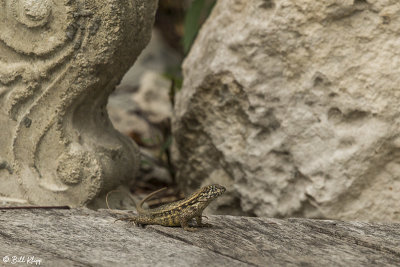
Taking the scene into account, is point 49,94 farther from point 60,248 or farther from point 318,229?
point 318,229

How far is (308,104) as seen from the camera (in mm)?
4207

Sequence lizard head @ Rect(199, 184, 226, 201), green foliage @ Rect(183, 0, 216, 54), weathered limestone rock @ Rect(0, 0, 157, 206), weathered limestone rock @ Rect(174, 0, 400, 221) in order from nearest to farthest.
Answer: lizard head @ Rect(199, 184, 226, 201), weathered limestone rock @ Rect(0, 0, 157, 206), weathered limestone rock @ Rect(174, 0, 400, 221), green foliage @ Rect(183, 0, 216, 54)

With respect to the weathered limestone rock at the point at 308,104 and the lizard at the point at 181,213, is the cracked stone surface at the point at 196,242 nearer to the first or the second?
the lizard at the point at 181,213

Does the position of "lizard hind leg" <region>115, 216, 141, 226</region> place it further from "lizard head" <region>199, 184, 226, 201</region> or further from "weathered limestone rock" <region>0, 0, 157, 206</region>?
"weathered limestone rock" <region>0, 0, 157, 206</region>

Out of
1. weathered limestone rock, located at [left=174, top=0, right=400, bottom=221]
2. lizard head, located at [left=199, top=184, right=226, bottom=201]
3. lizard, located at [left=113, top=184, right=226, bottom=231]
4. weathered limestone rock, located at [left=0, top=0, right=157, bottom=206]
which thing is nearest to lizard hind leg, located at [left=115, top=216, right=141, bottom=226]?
lizard, located at [left=113, top=184, right=226, bottom=231]

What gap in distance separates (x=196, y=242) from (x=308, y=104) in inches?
63.4

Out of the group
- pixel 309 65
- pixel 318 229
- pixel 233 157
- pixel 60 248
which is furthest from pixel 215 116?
pixel 60 248

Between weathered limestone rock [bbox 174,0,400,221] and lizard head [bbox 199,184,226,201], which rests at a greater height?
weathered limestone rock [bbox 174,0,400,221]

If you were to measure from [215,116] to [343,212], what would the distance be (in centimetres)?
120

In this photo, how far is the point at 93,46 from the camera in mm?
3545

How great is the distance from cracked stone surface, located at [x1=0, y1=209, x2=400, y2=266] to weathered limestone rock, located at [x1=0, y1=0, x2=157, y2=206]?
1.27ft

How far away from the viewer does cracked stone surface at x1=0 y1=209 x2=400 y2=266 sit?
2.75 metres

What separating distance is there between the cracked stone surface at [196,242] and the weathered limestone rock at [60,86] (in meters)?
0.39

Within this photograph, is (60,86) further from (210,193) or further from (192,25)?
(192,25)
